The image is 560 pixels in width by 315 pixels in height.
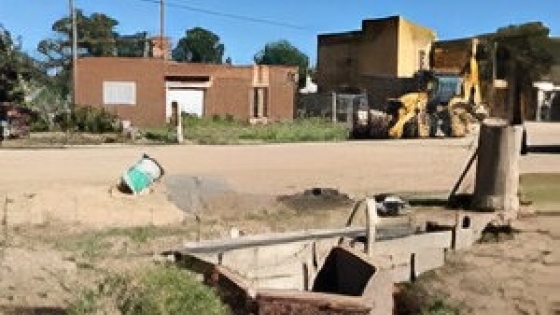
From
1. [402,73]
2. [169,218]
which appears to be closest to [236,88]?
[402,73]

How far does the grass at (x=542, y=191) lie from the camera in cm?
1533

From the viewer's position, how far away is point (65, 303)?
7.93 m

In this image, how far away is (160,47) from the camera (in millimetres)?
46219

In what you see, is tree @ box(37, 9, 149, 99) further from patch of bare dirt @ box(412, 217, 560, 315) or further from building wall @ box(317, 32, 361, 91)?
patch of bare dirt @ box(412, 217, 560, 315)

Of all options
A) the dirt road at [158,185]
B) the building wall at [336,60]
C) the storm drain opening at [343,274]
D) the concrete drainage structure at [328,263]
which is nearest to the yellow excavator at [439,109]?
the dirt road at [158,185]

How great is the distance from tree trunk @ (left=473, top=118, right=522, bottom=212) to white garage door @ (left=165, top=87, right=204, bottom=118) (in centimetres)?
2960

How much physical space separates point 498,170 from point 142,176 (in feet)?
17.6

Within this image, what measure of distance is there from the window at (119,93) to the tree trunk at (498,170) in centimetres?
2876

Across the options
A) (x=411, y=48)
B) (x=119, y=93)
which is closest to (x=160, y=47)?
(x=119, y=93)

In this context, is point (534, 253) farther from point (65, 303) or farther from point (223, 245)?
point (65, 303)

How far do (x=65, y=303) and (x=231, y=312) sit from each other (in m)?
1.35

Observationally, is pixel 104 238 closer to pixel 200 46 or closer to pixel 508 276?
pixel 508 276

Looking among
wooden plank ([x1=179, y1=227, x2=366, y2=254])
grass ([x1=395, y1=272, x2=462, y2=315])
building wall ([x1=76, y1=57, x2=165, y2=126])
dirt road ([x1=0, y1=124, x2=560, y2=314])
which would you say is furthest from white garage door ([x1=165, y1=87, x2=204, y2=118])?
grass ([x1=395, y1=272, x2=462, y2=315])

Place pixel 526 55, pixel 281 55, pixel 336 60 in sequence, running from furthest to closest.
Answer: pixel 281 55 → pixel 336 60 → pixel 526 55
